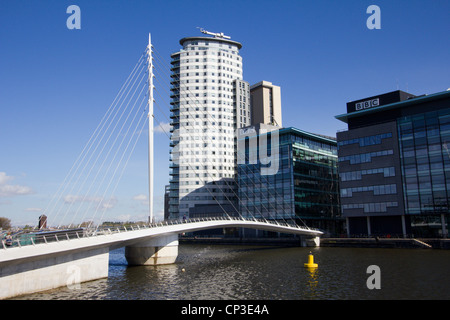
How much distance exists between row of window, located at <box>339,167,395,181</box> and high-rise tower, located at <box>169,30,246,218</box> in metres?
47.7

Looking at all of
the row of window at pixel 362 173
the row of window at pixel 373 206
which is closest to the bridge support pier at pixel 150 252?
the row of window at pixel 373 206

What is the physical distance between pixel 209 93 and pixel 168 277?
102222mm

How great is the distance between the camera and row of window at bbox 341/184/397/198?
7212 cm

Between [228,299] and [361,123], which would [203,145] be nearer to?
[361,123]

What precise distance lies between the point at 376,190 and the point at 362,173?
14.4 ft

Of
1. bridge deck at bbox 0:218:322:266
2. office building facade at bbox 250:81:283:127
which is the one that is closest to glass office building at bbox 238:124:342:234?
office building facade at bbox 250:81:283:127

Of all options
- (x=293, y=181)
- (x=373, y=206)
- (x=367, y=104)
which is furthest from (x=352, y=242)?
(x=367, y=104)

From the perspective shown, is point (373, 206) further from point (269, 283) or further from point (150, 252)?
point (269, 283)

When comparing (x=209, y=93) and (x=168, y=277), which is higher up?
(x=209, y=93)

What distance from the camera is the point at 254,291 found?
2812cm

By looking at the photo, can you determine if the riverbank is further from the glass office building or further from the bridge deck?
the bridge deck

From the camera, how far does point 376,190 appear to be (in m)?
74.4

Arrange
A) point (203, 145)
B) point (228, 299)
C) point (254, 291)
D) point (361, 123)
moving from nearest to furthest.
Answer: point (228, 299), point (254, 291), point (361, 123), point (203, 145)
